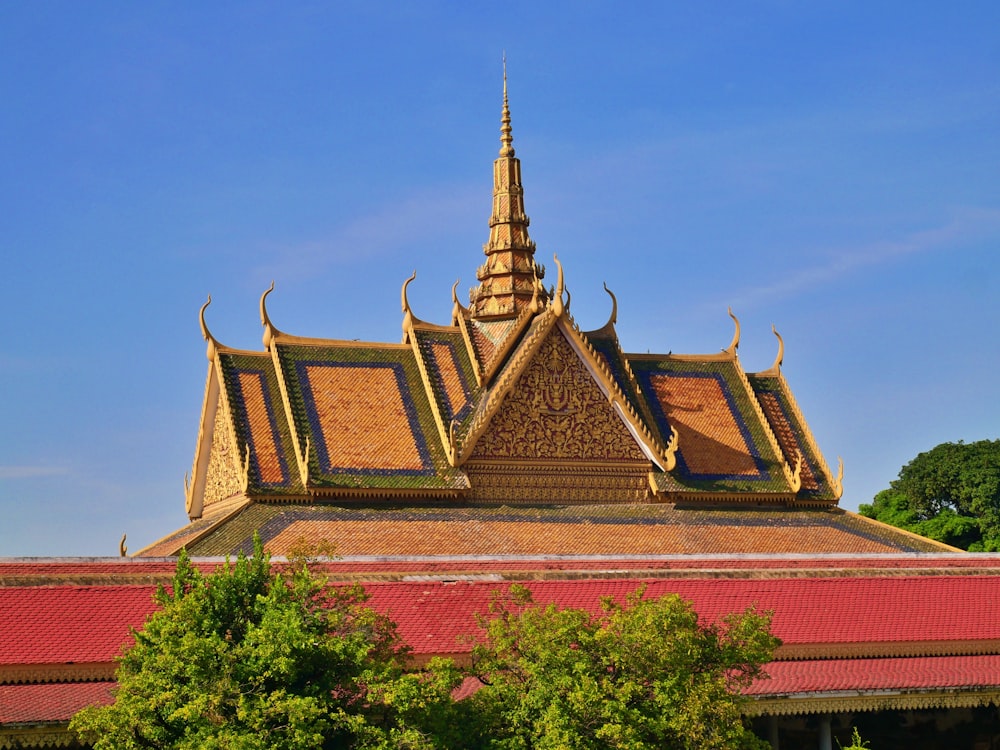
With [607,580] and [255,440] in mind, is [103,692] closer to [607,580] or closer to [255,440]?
[607,580]

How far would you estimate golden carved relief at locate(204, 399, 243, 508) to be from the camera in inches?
1117

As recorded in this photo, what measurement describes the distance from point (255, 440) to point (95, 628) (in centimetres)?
1005

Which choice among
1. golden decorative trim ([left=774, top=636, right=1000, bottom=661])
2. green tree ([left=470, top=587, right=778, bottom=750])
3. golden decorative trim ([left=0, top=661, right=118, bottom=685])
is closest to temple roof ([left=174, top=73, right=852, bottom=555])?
golden decorative trim ([left=774, top=636, right=1000, bottom=661])

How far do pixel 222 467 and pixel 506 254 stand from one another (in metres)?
6.71

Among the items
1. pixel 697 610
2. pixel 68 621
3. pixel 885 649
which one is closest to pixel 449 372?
pixel 697 610

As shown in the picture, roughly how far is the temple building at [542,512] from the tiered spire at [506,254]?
4 cm

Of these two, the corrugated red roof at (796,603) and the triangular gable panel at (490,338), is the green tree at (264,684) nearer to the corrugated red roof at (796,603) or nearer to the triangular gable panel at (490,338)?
the corrugated red roof at (796,603)

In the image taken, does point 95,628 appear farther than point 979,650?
No

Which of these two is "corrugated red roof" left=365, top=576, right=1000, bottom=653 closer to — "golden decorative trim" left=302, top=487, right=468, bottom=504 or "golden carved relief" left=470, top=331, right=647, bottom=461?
"golden decorative trim" left=302, top=487, right=468, bottom=504

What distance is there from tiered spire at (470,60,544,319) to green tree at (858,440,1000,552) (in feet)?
55.0

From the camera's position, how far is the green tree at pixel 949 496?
4600 centimetres

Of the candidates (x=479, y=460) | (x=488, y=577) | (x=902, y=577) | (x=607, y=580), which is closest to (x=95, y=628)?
(x=488, y=577)

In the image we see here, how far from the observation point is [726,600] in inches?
819

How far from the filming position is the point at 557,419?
2966cm
